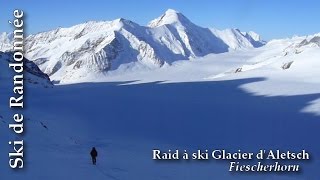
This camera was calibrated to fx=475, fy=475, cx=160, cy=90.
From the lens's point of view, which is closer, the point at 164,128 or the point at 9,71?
the point at 164,128

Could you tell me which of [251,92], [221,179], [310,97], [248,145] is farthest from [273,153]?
[251,92]

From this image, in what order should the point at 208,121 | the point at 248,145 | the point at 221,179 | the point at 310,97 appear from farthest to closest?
the point at 310,97
the point at 208,121
the point at 248,145
the point at 221,179

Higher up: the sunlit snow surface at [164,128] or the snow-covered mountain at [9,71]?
the snow-covered mountain at [9,71]

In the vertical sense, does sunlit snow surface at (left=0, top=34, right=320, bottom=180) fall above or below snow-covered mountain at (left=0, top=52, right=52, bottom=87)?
below

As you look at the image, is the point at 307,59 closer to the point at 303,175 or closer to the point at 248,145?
the point at 248,145

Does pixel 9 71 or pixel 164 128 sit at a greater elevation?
pixel 9 71

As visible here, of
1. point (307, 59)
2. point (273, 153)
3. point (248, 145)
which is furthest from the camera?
point (307, 59)

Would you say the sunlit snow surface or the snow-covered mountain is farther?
the snow-covered mountain

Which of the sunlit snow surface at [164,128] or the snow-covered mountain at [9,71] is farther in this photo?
the snow-covered mountain at [9,71]
